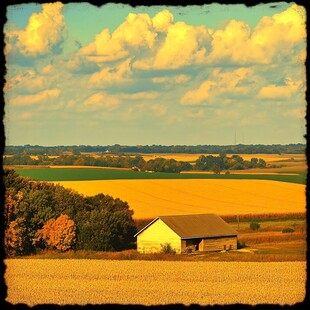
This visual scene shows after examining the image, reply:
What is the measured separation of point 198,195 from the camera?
62.7 metres

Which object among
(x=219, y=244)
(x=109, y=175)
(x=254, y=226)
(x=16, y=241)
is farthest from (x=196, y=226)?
(x=109, y=175)

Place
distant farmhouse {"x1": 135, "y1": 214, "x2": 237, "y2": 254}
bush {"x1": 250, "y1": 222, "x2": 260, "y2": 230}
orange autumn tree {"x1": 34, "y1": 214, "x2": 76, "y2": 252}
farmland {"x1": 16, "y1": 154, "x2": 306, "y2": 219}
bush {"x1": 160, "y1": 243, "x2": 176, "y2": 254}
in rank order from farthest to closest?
farmland {"x1": 16, "y1": 154, "x2": 306, "y2": 219} < bush {"x1": 250, "y1": 222, "x2": 260, "y2": 230} < distant farmhouse {"x1": 135, "y1": 214, "x2": 237, "y2": 254} < bush {"x1": 160, "y1": 243, "x2": 176, "y2": 254} < orange autumn tree {"x1": 34, "y1": 214, "x2": 76, "y2": 252}

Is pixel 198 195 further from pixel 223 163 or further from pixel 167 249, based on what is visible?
pixel 167 249

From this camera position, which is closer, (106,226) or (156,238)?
(106,226)

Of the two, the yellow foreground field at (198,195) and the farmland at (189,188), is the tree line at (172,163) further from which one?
the yellow foreground field at (198,195)

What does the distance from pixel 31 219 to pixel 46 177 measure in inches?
456

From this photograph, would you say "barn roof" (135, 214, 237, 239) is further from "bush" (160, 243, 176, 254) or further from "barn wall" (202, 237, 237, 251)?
"bush" (160, 243, 176, 254)

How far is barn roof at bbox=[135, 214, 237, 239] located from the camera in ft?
156

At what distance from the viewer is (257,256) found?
40031 mm

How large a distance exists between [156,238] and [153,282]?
2265 centimetres

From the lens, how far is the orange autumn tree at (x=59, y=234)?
135 feet

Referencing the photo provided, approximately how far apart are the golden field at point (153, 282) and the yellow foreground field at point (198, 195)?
19032mm

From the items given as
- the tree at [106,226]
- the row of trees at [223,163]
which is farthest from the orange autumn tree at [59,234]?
the row of trees at [223,163]

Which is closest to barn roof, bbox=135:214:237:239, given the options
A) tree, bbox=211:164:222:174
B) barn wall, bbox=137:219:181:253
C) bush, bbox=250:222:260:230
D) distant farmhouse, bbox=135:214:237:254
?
distant farmhouse, bbox=135:214:237:254
